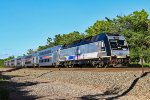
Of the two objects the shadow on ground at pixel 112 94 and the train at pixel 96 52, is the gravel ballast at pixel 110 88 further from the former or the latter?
the train at pixel 96 52

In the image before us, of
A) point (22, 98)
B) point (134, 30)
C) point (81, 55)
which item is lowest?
point (22, 98)

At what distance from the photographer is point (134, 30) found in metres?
68.2

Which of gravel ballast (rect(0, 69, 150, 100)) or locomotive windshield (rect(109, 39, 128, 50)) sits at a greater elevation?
locomotive windshield (rect(109, 39, 128, 50))

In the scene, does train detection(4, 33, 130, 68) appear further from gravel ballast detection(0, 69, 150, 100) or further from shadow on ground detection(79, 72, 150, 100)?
shadow on ground detection(79, 72, 150, 100)

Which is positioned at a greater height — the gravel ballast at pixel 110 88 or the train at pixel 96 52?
the train at pixel 96 52

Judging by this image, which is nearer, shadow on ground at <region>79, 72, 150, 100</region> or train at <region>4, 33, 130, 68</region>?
shadow on ground at <region>79, 72, 150, 100</region>

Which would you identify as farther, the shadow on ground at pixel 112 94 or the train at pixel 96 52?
the train at pixel 96 52

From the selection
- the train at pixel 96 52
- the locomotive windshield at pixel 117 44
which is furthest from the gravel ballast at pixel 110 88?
the locomotive windshield at pixel 117 44

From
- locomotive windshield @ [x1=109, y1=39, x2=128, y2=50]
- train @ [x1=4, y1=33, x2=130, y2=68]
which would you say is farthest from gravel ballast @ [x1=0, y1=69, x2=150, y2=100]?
locomotive windshield @ [x1=109, y1=39, x2=128, y2=50]

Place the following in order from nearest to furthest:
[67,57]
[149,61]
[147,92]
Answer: [147,92] < [67,57] < [149,61]

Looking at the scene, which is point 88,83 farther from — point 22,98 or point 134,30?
point 134,30

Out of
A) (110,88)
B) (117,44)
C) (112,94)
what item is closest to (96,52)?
(117,44)

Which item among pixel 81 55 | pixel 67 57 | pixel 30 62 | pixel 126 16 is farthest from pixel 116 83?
pixel 126 16

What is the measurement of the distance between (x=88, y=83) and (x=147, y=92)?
798cm
